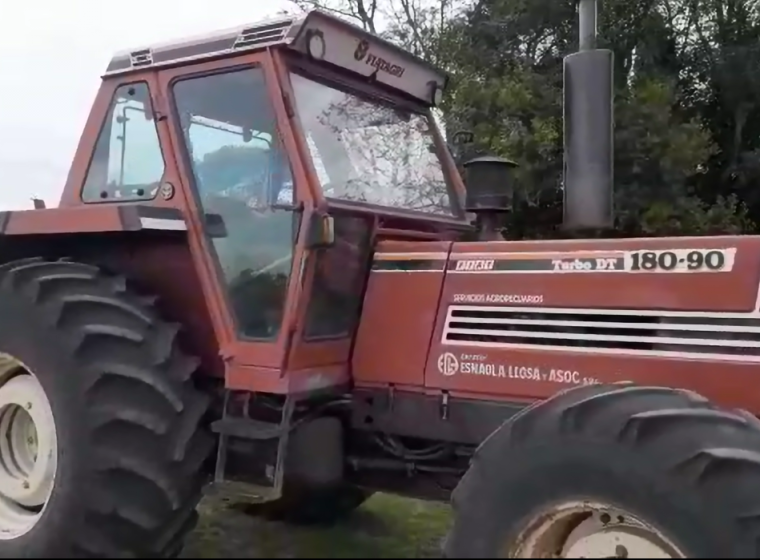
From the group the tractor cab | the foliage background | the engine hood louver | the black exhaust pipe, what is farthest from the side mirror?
the foliage background

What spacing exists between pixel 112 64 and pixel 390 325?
1.70 meters

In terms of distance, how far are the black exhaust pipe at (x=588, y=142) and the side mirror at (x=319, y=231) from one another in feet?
3.49

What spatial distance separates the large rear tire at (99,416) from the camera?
10.1ft

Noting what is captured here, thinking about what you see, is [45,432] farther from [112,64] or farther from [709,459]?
[709,459]

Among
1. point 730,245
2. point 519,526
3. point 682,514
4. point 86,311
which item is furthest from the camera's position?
point 86,311

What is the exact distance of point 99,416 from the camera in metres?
3.13

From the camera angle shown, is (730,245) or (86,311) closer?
Answer: (730,245)

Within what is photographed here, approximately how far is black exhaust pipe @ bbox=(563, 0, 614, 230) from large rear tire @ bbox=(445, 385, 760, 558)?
1.24 metres

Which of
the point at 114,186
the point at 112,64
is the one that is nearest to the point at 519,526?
the point at 114,186

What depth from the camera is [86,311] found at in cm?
330

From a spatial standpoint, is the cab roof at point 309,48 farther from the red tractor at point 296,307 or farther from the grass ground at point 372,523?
the grass ground at point 372,523

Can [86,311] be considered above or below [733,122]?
below

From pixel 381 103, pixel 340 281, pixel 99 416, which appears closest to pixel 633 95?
pixel 381 103

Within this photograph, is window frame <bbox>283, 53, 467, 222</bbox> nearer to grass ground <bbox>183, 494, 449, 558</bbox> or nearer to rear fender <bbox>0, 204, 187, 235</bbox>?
rear fender <bbox>0, 204, 187, 235</bbox>
